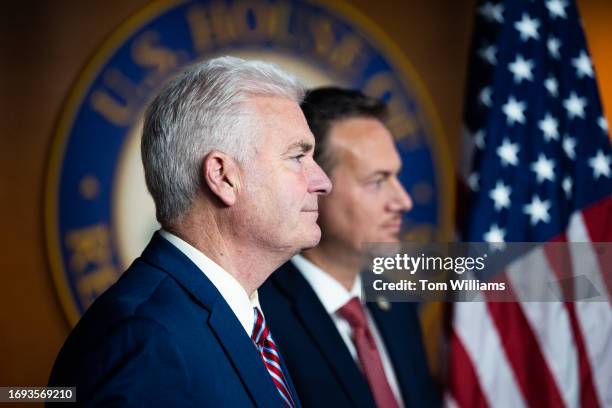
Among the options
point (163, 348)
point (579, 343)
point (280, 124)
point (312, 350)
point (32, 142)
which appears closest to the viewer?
point (163, 348)

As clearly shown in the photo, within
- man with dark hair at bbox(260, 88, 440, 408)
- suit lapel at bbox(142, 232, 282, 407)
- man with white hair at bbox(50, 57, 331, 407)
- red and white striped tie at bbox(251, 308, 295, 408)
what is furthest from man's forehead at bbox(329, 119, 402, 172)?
suit lapel at bbox(142, 232, 282, 407)

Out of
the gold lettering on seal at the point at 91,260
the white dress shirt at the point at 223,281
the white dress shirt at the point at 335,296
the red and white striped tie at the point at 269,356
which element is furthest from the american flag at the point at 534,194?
the gold lettering on seal at the point at 91,260

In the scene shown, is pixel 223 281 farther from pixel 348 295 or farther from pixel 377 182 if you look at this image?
pixel 377 182

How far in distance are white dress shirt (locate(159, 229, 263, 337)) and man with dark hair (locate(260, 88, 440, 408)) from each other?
42 centimetres

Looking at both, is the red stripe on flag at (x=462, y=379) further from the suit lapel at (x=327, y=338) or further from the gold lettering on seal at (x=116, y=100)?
the gold lettering on seal at (x=116, y=100)

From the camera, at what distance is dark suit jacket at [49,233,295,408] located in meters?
1.14

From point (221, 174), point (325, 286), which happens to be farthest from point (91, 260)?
point (221, 174)

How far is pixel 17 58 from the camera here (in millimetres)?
2775

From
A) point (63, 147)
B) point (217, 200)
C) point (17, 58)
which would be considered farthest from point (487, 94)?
point (17, 58)

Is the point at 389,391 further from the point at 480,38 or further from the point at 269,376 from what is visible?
the point at 480,38

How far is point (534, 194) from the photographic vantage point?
2066mm

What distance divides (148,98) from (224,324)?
171cm

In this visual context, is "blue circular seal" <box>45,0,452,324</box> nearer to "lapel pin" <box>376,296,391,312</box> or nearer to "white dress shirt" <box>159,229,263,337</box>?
"lapel pin" <box>376,296,391,312</box>

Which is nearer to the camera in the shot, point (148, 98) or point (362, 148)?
point (362, 148)
